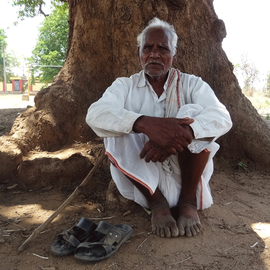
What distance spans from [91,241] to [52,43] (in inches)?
965

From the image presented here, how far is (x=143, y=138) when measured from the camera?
2.26 metres

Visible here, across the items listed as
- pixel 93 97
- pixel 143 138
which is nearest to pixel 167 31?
pixel 143 138

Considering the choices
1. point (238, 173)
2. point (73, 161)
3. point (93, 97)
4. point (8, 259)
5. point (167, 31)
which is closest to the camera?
point (8, 259)

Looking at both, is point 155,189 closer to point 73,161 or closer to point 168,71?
point 168,71

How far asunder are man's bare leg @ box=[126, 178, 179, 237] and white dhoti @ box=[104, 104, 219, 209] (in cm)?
8

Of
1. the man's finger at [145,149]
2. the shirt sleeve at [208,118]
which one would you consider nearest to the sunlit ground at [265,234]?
the shirt sleeve at [208,118]

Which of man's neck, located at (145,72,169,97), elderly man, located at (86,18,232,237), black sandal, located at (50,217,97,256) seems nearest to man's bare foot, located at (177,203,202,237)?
elderly man, located at (86,18,232,237)

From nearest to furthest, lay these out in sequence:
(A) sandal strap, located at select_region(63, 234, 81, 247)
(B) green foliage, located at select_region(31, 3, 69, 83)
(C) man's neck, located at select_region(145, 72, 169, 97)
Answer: (A) sandal strap, located at select_region(63, 234, 81, 247) → (C) man's neck, located at select_region(145, 72, 169, 97) → (B) green foliage, located at select_region(31, 3, 69, 83)

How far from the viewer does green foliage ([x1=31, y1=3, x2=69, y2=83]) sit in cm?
2286

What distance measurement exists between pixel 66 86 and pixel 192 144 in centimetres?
221

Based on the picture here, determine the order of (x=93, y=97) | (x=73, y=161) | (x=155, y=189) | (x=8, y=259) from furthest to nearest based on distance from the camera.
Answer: (x=93, y=97) → (x=73, y=161) → (x=155, y=189) → (x=8, y=259)

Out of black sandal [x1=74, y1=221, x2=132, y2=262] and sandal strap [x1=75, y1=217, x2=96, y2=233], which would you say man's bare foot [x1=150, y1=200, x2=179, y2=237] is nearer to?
black sandal [x1=74, y1=221, x2=132, y2=262]

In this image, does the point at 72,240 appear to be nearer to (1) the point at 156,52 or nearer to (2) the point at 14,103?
(1) the point at 156,52

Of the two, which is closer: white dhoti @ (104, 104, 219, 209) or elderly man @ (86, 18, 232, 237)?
elderly man @ (86, 18, 232, 237)
